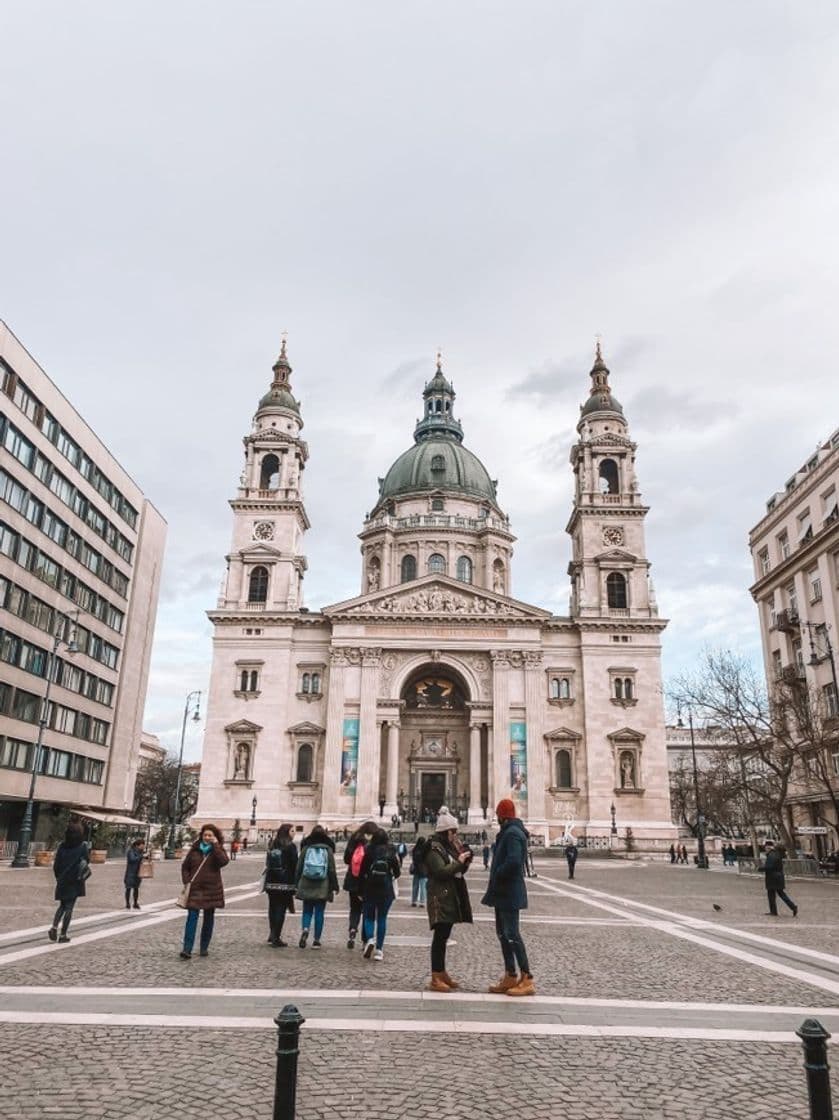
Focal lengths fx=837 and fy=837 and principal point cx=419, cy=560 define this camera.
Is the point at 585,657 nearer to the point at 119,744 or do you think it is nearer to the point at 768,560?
the point at 768,560

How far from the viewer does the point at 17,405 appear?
39.8 m

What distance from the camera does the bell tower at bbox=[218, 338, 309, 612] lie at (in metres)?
61.0

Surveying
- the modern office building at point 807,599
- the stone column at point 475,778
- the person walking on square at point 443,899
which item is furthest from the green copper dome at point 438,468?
the person walking on square at point 443,899

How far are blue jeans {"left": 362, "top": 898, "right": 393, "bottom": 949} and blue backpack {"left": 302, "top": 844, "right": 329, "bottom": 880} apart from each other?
71cm

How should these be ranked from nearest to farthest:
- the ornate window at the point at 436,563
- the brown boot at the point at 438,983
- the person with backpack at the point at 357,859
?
the brown boot at the point at 438,983 < the person with backpack at the point at 357,859 < the ornate window at the point at 436,563

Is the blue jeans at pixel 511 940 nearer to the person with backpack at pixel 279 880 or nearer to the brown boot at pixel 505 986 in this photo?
the brown boot at pixel 505 986

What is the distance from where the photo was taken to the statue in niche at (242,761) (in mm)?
56469

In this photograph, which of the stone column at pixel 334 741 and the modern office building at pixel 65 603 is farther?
the stone column at pixel 334 741

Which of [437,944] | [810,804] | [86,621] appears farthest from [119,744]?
[437,944]

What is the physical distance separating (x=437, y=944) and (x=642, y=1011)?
2074 mm

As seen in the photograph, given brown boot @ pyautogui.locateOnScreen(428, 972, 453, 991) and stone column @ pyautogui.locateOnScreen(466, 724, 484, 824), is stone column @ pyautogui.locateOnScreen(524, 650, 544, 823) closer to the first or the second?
stone column @ pyautogui.locateOnScreen(466, 724, 484, 824)

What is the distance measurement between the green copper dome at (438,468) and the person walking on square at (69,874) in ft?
212

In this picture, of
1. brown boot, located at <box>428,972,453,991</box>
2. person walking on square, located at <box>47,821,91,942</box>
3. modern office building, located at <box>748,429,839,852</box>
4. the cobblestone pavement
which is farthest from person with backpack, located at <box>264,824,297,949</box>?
modern office building, located at <box>748,429,839,852</box>

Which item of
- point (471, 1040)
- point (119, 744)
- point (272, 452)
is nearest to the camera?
point (471, 1040)
